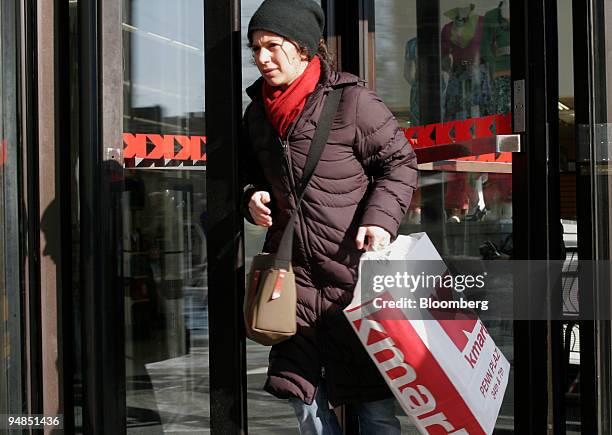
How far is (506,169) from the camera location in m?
2.74

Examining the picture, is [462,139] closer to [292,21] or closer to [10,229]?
[292,21]

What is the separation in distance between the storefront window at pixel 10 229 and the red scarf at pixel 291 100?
901 mm

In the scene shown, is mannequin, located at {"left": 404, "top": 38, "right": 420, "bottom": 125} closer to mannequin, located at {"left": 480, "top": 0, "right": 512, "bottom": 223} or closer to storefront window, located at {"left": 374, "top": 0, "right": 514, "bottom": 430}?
storefront window, located at {"left": 374, "top": 0, "right": 514, "bottom": 430}

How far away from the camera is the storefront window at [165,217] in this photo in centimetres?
300

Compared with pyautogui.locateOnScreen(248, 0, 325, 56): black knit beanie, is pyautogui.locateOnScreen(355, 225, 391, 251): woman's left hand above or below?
below

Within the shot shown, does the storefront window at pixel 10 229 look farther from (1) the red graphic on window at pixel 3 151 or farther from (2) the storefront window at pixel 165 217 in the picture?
(2) the storefront window at pixel 165 217

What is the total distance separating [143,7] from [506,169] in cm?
121

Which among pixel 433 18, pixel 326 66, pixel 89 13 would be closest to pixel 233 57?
pixel 326 66

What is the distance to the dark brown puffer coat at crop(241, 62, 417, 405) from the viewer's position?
7.60 feet

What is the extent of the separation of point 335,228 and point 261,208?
0.19 m

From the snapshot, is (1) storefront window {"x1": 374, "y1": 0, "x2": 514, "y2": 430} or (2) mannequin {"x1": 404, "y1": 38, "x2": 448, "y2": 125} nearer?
(1) storefront window {"x1": 374, "y1": 0, "x2": 514, "y2": 430}

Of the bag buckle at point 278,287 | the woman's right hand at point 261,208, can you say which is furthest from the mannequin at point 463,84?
the bag buckle at point 278,287

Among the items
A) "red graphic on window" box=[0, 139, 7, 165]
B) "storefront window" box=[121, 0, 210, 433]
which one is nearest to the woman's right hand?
"storefront window" box=[121, 0, 210, 433]

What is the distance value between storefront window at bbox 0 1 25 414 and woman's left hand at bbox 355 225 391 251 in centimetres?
114
